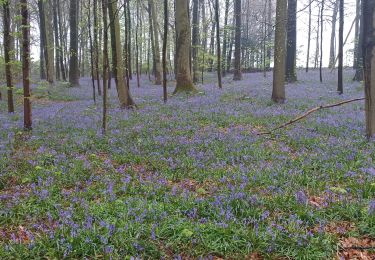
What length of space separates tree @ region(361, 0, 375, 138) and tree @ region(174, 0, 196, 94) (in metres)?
14.5

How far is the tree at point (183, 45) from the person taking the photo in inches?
954

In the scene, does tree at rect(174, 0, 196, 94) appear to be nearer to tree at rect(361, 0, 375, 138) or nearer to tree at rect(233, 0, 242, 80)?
tree at rect(233, 0, 242, 80)

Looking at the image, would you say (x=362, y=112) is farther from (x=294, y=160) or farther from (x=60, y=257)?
(x=60, y=257)

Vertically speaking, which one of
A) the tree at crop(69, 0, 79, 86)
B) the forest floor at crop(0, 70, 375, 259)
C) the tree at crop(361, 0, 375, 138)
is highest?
the tree at crop(69, 0, 79, 86)

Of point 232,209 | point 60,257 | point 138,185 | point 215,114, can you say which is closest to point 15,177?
point 138,185

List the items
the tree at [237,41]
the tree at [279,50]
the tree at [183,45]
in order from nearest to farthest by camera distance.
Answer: the tree at [279,50], the tree at [183,45], the tree at [237,41]

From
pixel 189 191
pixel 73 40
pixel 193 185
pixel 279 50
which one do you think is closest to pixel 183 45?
pixel 279 50

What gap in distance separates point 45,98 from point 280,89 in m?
19.5

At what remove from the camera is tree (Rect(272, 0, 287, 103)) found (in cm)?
1852

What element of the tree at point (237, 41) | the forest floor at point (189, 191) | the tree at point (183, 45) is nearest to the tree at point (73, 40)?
the tree at point (183, 45)

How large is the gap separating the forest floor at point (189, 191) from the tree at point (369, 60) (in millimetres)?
679

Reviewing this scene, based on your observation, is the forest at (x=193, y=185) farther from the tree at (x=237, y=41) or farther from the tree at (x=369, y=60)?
the tree at (x=237, y=41)

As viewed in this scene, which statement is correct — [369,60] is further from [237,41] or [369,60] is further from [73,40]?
[73,40]

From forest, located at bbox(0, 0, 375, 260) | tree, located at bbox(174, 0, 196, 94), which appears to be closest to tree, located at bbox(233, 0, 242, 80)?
tree, located at bbox(174, 0, 196, 94)
